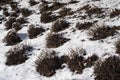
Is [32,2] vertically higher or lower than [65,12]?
lower

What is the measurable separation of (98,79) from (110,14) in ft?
12.4

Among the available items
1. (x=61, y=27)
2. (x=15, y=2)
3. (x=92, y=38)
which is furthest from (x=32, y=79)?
(x=15, y=2)

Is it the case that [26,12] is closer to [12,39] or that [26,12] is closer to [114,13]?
[12,39]

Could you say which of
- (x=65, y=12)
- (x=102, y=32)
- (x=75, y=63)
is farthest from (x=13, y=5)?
(x=75, y=63)

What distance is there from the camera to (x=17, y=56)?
25.7 ft

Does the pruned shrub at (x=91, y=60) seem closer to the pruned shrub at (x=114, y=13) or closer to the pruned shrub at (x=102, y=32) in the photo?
the pruned shrub at (x=102, y=32)

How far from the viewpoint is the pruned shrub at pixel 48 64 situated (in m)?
6.66

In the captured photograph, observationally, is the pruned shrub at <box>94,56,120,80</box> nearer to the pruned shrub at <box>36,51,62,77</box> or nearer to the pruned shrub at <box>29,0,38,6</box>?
the pruned shrub at <box>36,51,62,77</box>

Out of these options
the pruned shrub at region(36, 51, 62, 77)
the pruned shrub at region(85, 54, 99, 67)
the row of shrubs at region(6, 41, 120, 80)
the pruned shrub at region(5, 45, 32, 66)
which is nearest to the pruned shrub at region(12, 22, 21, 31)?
the pruned shrub at region(5, 45, 32, 66)

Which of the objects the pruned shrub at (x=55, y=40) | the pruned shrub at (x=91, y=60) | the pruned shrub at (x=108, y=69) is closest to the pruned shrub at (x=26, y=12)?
the pruned shrub at (x=55, y=40)

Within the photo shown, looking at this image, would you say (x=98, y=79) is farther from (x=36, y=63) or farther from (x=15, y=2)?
(x=15, y=2)

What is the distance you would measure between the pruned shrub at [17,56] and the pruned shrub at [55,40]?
0.77m

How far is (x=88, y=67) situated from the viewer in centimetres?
623

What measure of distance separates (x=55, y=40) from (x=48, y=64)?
53.7 inches
